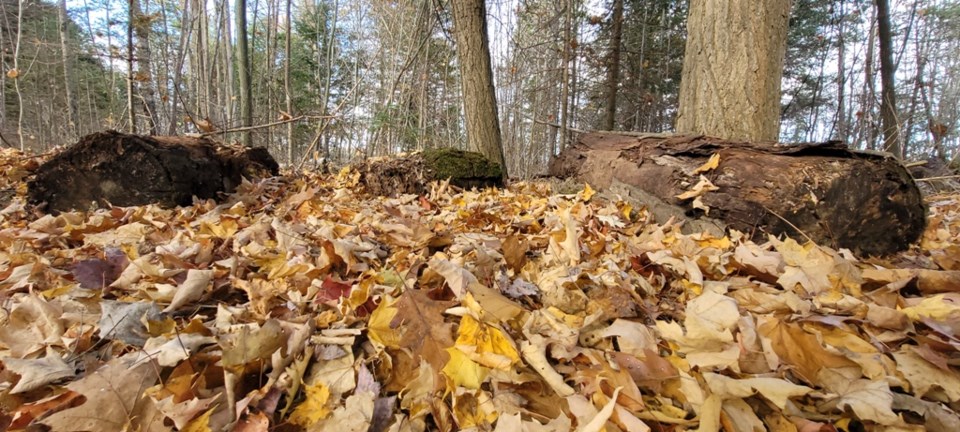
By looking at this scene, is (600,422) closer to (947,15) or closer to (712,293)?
(712,293)

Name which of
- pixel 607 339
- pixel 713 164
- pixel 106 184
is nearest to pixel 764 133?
pixel 713 164

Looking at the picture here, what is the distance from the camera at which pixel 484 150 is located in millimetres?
4582

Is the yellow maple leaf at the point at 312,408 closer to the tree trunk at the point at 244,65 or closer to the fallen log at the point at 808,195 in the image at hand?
the fallen log at the point at 808,195

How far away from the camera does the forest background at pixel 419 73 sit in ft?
24.9

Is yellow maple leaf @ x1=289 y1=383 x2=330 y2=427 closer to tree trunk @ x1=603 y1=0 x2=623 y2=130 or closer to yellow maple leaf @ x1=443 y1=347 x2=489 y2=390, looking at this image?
yellow maple leaf @ x1=443 y1=347 x2=489 y2=390

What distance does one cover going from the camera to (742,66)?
9.30 ft

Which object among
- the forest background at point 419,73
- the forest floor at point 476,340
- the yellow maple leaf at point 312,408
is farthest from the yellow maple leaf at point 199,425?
the forest background at point 419,73

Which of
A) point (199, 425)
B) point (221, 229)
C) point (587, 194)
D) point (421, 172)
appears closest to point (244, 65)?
point (421, 172)

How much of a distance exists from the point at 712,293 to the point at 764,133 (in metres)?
2.17

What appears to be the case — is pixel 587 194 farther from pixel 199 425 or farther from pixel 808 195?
pixel 199 425

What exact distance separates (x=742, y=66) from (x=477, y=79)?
2591 mm

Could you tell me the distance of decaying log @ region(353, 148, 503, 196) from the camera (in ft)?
12.2

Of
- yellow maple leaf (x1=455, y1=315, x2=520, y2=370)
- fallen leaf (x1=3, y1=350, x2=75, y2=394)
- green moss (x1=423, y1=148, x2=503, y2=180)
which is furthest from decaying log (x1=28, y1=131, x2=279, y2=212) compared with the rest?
yellow maple leaf (x1=455, y1=315, x2=520, y2=370)

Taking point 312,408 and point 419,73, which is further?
point 419,73
